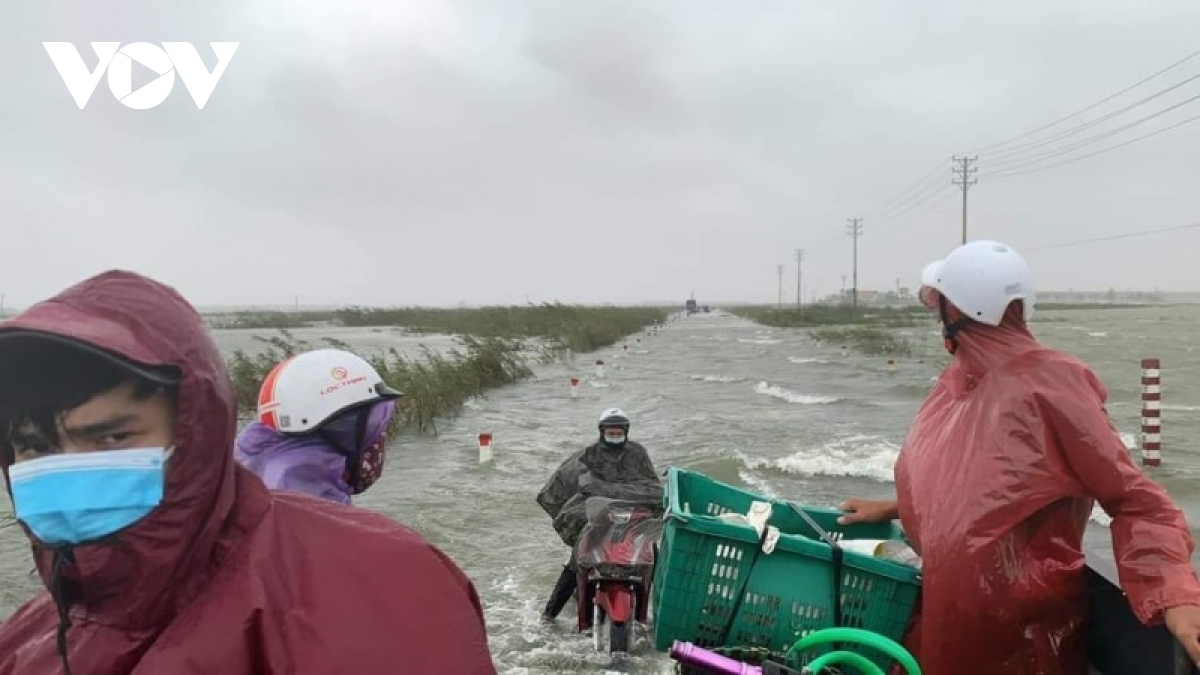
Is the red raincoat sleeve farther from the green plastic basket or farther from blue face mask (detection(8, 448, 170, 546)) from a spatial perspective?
blue face mask (detection(8, 448, 170, 546))

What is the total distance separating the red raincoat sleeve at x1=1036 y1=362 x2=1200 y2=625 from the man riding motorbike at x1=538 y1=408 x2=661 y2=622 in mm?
3266

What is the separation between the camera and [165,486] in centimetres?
121

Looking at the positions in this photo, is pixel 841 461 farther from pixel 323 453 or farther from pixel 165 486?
pixel 165 486

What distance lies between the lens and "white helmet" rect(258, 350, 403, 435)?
8.72ft

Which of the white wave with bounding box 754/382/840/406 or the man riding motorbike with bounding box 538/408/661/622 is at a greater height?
the man riding motorbike with bounding box 538/408/661/622

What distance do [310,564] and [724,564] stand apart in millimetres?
1981

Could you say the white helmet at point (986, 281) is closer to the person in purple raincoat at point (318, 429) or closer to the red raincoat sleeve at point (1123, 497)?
the red raincoat sleeve at point (1123, 497)

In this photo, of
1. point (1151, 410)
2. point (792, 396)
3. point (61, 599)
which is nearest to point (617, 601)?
point (61, 599)

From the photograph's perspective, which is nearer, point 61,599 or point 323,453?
point 61,599

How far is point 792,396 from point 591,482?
14.8 m

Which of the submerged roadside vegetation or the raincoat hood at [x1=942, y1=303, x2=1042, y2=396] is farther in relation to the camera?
the submerged roadside vegetation

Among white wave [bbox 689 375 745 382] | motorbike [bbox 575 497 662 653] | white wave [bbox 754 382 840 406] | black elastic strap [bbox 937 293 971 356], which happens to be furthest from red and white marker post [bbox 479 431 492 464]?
white wave [bbox 689 375 745 382]

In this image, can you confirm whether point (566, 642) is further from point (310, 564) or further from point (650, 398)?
point (650, 398)

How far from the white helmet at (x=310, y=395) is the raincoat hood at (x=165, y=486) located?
1.43m
